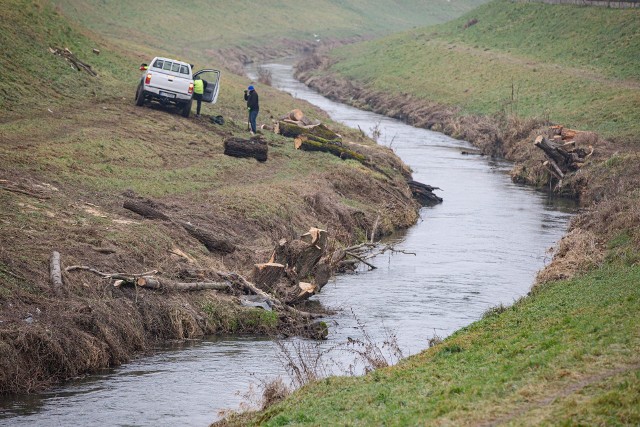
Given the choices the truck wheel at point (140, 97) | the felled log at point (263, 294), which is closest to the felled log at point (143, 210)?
the felled log at point (263, 294)

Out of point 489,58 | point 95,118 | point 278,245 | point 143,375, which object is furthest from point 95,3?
point 143,375

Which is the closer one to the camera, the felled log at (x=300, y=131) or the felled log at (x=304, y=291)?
the felled log at (x=304, y=291)

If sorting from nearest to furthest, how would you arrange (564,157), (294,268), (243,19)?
(294,268) < (564,157) < (243,19)

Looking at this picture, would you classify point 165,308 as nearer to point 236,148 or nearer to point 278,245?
point 278,245

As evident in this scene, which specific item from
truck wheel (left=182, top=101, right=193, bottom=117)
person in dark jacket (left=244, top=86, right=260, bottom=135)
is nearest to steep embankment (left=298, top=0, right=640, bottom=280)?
person in dark jacket (left=244, top=86, right=260, bottom=135)

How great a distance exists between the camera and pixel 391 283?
26.9m

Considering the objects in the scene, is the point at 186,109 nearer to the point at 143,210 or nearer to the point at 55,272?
the point at 143,210

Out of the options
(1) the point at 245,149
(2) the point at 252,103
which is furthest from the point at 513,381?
(2) the point at 252,103

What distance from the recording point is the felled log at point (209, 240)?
82.1 ft

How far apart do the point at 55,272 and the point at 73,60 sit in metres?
26.3

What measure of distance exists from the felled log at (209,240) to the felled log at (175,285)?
8.66 ft

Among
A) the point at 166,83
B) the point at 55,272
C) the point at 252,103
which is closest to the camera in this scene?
the point at 55,272

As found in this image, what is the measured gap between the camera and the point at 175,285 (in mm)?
21469

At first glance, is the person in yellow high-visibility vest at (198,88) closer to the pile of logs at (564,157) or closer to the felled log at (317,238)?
the pile of logs at (564,157)
